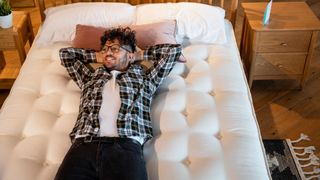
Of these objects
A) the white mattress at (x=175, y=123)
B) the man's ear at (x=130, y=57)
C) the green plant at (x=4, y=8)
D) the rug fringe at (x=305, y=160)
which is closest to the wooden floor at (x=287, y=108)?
the rug fringe at (x=305, y=160)

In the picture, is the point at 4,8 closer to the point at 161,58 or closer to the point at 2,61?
the point at 2,61

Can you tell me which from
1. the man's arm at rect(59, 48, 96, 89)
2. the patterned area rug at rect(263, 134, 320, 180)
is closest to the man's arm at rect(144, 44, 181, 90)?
the man's arm at rect(59, 48, 96, 89)

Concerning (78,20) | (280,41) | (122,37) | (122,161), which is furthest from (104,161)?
(280,41)

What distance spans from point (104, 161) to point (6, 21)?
4.70 feet

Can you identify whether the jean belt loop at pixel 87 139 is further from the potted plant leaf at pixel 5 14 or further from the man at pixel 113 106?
the potted plant leaf at pixel 5 14

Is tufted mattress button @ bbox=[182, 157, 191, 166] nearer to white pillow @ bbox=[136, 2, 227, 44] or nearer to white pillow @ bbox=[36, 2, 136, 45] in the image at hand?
white pillow @ bbox=[136, 2, 227, 44]

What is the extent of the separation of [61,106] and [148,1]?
1151mm

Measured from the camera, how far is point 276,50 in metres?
2.70

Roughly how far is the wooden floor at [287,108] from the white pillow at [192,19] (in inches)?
21.9

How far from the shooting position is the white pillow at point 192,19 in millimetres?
2578

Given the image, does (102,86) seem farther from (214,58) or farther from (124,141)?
(214,58)

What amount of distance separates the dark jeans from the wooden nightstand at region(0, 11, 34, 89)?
3.94 feet

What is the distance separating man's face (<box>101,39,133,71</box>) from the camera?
2.06m

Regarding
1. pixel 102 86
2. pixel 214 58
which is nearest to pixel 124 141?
pixel 102 86
